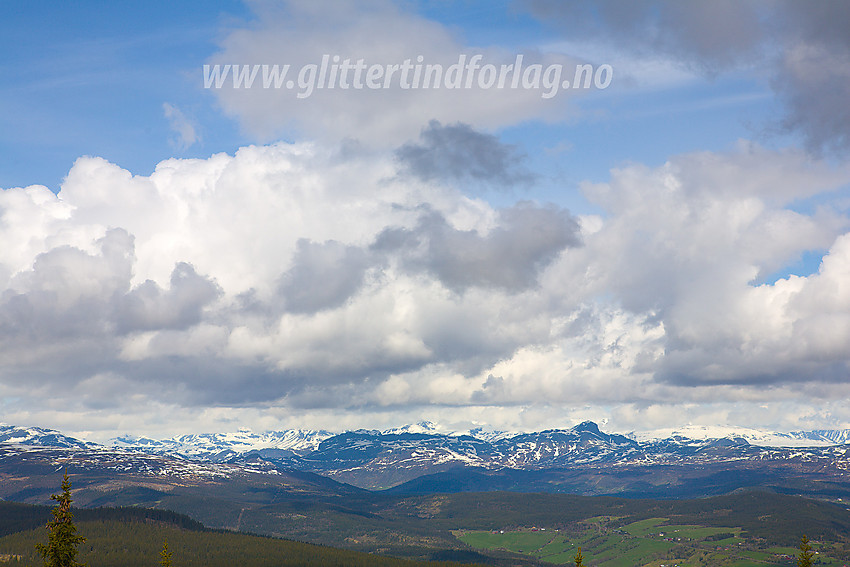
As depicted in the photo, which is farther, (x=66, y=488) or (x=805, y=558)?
(x=805, y=558)

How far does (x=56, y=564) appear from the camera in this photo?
79.8 m

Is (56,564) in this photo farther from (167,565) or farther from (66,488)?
(167,565)

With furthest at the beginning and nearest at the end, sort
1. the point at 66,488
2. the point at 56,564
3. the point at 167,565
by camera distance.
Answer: the point at 167,565
the point at 66,488
the point at 56,564

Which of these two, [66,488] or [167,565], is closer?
[66,488]

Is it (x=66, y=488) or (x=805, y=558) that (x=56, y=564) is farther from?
(x=805, y=558)

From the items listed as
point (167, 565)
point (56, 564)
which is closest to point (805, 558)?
point (167, 565)

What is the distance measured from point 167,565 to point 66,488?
25.0 meters

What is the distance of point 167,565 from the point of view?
103750mm

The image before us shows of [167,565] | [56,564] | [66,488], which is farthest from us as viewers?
[167,565]

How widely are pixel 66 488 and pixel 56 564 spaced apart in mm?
8780

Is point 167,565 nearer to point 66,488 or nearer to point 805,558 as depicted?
point 66,488

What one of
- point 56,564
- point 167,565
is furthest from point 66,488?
point 167,565

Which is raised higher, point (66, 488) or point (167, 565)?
point (66, 488)

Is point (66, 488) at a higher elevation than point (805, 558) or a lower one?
higher
